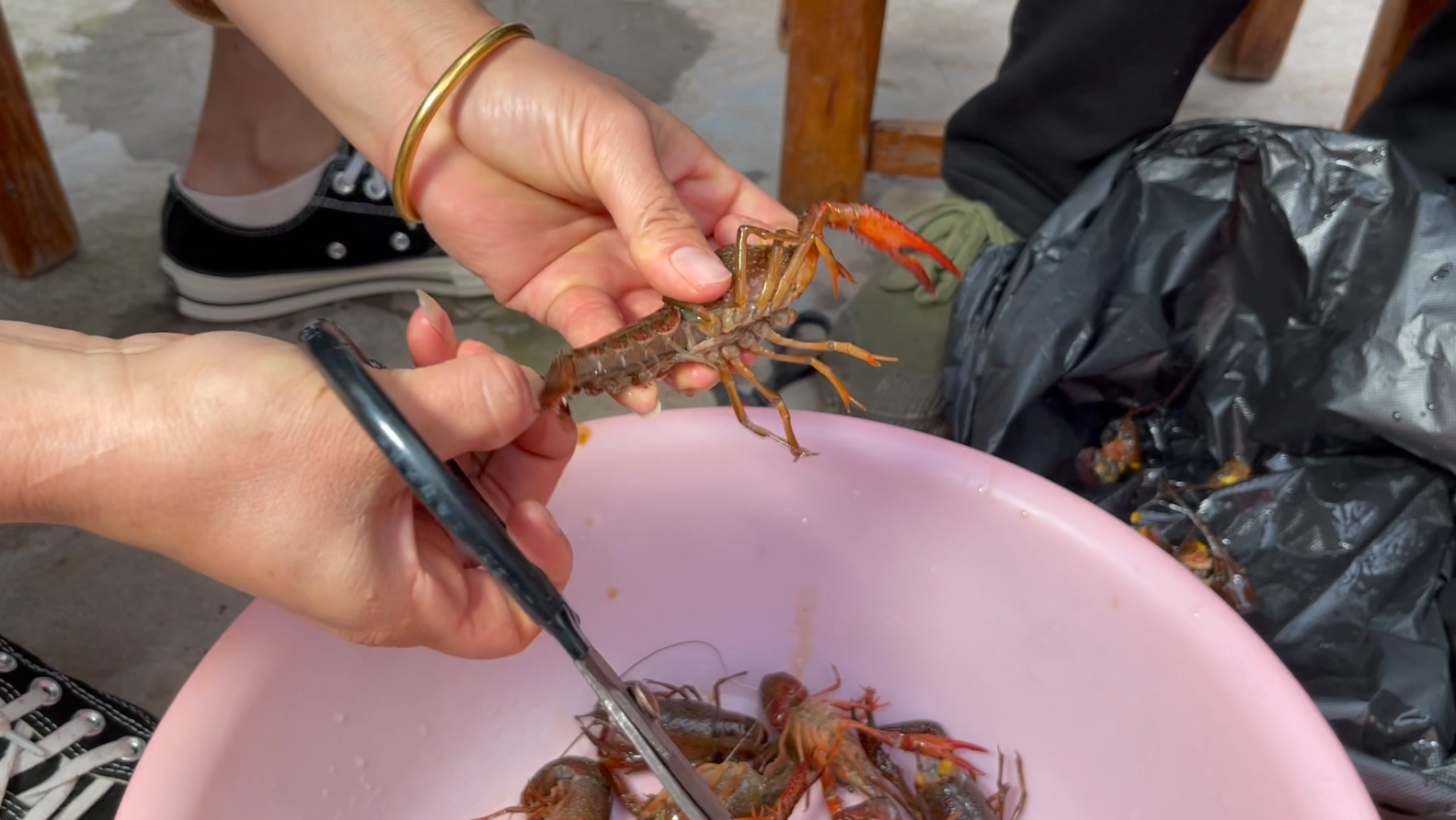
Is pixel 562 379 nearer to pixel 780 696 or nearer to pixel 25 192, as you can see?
pixel 780 696

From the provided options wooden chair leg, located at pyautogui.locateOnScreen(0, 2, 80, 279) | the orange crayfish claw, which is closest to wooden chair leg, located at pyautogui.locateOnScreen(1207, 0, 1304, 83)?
the orange crayfish claw

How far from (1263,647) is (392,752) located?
Result: 1.12 m

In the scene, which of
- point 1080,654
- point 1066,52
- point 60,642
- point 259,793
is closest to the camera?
point 259,793

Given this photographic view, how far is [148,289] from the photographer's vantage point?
8.51 ft

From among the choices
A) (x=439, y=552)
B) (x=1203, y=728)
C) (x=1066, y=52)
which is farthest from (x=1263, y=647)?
(x=1066, y=52)

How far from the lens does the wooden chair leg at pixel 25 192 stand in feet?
7.73

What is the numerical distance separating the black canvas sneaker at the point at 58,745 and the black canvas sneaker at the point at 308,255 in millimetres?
1184

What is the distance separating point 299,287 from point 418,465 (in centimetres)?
200

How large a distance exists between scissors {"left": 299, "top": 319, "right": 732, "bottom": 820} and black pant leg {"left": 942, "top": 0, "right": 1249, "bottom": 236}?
156cm

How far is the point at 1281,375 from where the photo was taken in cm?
174

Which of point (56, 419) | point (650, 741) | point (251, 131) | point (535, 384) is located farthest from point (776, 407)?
point (251, 131)

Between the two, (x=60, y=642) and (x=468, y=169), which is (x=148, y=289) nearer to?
(x=60, y=642)

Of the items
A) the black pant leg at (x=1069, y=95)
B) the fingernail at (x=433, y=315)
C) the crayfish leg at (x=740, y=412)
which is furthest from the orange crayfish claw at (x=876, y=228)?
the black pant leg at (x=1069, y=95)

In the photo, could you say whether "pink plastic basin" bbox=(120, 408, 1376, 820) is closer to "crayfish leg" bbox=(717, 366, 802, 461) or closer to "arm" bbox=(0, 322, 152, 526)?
"crayfish leg" bbox=(717, 366, 802, 461)
